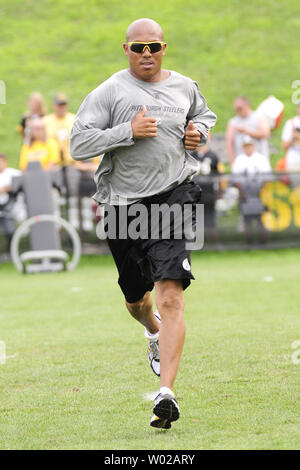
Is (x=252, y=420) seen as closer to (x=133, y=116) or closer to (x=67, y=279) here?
(x=133, y=116)

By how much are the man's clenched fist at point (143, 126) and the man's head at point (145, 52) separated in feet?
1.03

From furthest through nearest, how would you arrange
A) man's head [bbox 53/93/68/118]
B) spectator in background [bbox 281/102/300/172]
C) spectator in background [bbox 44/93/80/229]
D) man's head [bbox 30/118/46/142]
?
man's head [bbox 53/93/68/118]
spectator in background [bbox 281/102/300/172]
man's head [bbox 30/118/46/142]
spectator in background [bbox 44/93/80/229]

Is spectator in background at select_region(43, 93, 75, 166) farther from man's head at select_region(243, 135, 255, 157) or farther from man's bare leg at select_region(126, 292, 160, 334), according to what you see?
man's bare leg at select_region(126, 292, 160, 334)

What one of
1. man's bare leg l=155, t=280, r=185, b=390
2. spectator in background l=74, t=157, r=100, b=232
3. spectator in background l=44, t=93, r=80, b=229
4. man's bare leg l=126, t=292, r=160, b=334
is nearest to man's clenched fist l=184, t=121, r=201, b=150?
man's bare leg l=155, t=280, r=185, b=390

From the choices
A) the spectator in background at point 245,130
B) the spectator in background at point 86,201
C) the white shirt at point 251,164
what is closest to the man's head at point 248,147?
the white shirt at point 251,164

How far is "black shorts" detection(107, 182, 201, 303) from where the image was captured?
5402 mm

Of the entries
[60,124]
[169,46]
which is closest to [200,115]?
[60,124]

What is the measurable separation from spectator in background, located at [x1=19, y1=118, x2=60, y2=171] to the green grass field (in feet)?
12.1

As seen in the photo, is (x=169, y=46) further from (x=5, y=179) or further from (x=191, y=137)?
(x=191, y=137)

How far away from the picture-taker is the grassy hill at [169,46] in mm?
22109

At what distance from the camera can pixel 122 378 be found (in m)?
6.42

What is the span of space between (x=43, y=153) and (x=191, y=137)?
973 centimetres

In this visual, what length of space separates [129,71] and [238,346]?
261 centimetres
